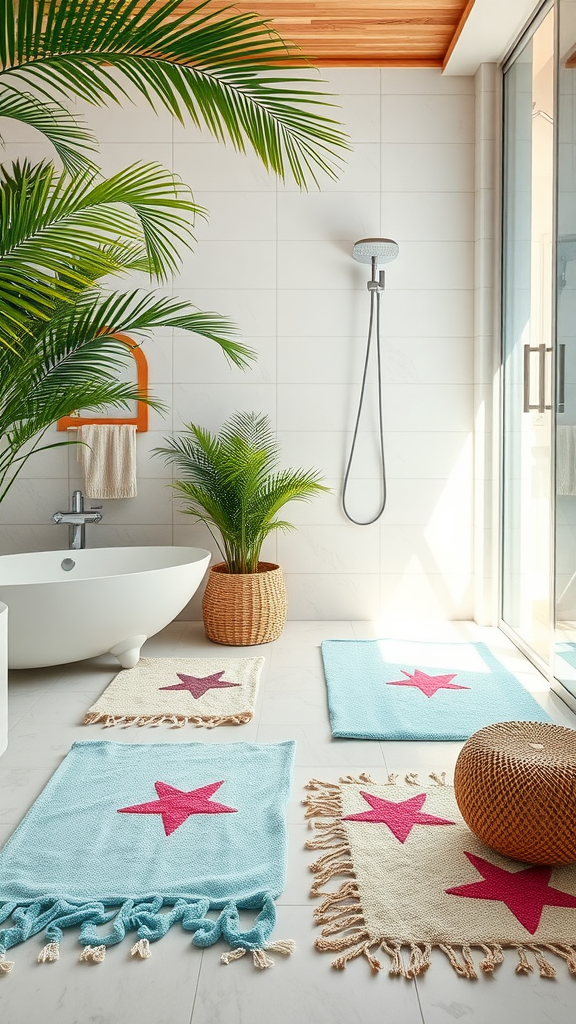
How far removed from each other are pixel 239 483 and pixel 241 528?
22cm

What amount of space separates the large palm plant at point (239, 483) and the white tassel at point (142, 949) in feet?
7.32

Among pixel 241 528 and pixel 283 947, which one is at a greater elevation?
pixel 241 528

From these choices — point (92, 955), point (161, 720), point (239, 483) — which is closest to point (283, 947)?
point (92, 955)

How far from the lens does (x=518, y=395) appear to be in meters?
3.54

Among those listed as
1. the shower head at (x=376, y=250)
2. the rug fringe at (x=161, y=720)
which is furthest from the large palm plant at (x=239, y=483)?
the rug fringe at (x=161, y=720)

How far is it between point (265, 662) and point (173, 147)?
256cm

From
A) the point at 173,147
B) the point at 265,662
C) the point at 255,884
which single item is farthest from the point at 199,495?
the point at 255,884

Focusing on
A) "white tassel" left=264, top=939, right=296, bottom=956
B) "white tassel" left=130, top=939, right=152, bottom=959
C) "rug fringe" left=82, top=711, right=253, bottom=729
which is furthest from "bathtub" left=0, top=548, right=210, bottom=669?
"white tassel" left=264, top=939, right=296, bottom=956

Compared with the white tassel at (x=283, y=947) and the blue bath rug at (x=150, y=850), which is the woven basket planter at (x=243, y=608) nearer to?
the blue bath rug at (x=150, y=850)

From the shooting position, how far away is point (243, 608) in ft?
11.8

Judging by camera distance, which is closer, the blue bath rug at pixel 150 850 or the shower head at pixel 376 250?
the blue bath rug at pixel 150 850

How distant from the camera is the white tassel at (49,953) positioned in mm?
1457

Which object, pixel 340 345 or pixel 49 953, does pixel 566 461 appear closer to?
pixel 340 345

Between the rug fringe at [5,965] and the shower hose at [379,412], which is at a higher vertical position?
the shower hose at [379,412]
